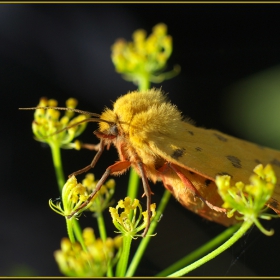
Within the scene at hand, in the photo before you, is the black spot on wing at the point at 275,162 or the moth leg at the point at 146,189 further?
the black spot on wing at the point at 275,162

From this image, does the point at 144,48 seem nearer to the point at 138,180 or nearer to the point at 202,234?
the point at 138,180

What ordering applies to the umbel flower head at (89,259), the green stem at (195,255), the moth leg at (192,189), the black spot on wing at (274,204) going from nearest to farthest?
1. the umbel flower head at (89,259)
2. the black spot on wing at (274,204)
3. the moth leg at (192,189)
4. the green stem at (195,255)

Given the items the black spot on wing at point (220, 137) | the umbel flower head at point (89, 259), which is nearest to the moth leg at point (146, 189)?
the umbel flower head at point (89, 259)

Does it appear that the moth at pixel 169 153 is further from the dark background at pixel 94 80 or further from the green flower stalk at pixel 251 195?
the dark background at pixel 94 80

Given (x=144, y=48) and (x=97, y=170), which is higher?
(x=144, y=48)

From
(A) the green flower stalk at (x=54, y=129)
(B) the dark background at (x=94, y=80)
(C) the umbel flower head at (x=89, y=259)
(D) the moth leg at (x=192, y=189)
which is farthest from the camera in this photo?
(B) the dark background at (x=94, y=80)

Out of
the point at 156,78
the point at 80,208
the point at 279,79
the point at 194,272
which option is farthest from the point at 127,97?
the point at 279,79

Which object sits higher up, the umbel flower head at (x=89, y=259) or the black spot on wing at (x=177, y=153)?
the black spot on wing at (x=177, y=153)
